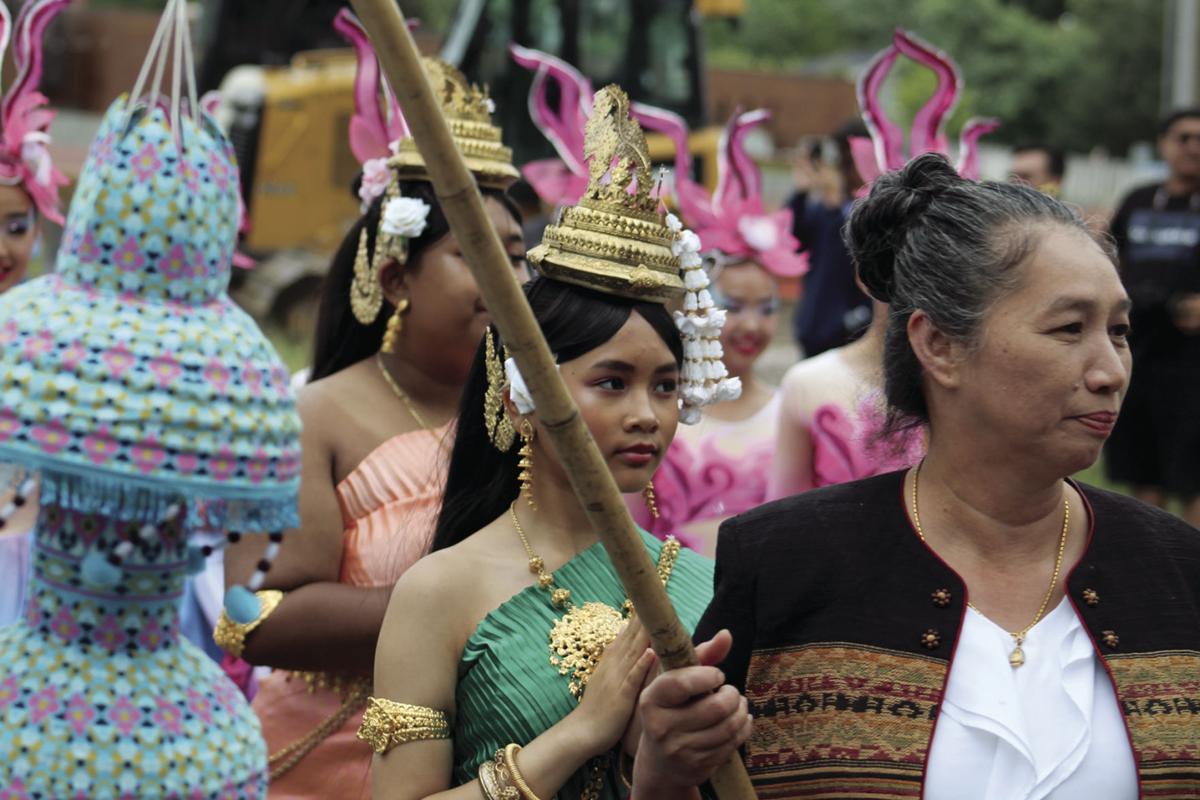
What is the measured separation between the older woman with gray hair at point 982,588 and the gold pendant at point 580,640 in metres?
0.27

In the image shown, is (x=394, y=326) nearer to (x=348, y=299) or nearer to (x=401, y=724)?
(x=348, y=299)

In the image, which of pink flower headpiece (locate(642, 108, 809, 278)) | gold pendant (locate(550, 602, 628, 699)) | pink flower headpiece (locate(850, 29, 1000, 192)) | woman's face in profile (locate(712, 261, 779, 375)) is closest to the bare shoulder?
gold pendant (locate(550, 602, 628, 699))

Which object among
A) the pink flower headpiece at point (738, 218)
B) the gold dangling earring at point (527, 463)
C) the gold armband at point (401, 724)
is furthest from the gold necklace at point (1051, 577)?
the pink flower headpiece at point (738, 218)

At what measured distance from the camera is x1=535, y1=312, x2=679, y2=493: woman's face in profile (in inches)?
108

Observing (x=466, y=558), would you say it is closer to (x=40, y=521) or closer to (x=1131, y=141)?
(x=40, y=521)

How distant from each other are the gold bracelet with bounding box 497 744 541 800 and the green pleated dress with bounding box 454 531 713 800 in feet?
0.19

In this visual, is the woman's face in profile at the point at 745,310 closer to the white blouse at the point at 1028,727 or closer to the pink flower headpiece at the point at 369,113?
the pink flower headpiece at the point at 369,113

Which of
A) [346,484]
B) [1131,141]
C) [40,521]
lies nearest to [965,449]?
[40,521]

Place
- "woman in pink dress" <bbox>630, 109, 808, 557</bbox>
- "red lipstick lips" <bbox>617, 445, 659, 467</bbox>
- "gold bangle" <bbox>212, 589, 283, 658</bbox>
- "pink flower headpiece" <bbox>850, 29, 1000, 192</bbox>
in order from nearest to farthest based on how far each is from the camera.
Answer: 1. "red lipstick lips" <bbox>617, 445, 659, 467</bbox>
2. "gold bangle" <bbox>212, 589, 283, 658</bbox>
3. "pink flower headpiece" <bbox>850, 29, 1000, 192</bbox>
4. "woman in pink dress" <bbox>630, 109, 808, 557</bbox>

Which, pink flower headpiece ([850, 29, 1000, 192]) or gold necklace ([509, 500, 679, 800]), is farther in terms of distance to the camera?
pink flower headpiece ([850, 29, 1000, 192])

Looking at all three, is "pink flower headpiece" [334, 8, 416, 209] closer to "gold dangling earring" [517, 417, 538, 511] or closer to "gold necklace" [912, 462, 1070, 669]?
"gold dangling earring" [517, 417, 538, 511]

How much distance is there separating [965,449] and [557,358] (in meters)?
0.69

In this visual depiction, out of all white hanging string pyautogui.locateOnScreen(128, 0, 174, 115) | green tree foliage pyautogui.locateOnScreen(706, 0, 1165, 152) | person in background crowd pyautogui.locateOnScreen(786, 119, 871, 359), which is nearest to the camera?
white hanging string pyautogui.locateOnScreen(128, 0, 174, 115)

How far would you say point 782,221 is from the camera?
5.81 m
